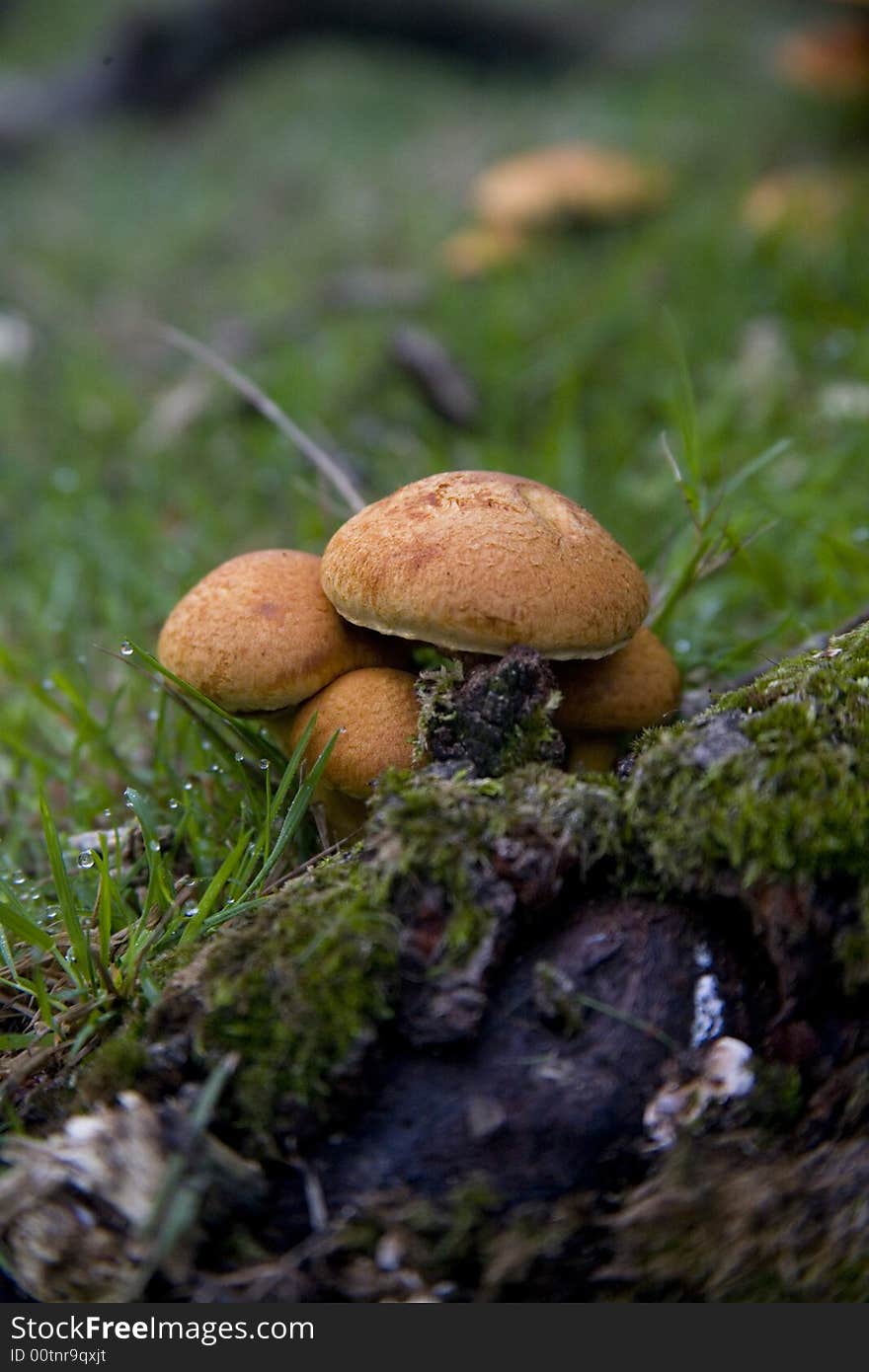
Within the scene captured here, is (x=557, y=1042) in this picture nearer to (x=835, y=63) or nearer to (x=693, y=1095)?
(x=693, y=1095)

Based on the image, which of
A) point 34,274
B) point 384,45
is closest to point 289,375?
point 34,274

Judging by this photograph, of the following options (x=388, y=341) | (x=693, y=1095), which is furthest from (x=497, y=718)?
(x=388, y=341)

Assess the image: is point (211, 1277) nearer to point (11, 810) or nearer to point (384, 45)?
point (11, 810)

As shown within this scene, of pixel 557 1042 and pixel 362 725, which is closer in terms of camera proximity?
pixel 557 1042

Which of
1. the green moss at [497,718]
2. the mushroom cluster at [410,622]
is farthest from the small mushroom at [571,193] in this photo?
the green moss at [497,718]

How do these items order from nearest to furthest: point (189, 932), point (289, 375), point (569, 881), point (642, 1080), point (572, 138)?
point (642, 1080) < point (569, 881) < point (189, 932) < point (289, 375) < point (572, 138)

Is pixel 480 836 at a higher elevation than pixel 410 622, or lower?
lower

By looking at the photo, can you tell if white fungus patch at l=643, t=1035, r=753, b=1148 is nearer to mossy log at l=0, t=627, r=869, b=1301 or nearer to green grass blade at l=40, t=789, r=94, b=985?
mossy log at l=0, t=627, r=869, b=1301

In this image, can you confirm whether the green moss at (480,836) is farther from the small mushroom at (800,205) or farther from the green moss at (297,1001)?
the small mushroom at (800,205)
